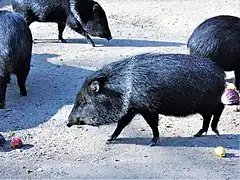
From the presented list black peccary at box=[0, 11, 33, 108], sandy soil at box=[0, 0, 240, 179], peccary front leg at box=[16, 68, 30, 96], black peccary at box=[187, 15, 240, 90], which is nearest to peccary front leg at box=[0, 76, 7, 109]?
black peccary at box=[0, 11, 33, 108]

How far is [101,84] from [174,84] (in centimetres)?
66

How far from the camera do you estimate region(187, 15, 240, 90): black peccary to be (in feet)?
20.6

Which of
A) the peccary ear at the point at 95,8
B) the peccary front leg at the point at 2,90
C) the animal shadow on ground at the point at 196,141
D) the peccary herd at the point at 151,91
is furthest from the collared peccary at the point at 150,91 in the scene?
the peccary ear at the point at 95,8

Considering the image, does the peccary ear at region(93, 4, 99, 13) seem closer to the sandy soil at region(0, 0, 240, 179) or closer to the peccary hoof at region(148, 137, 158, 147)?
the sandy soil at region(0, 0, 240, 179)

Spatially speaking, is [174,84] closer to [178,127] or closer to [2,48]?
[178,127]

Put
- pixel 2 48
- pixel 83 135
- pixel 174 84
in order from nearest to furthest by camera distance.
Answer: pixel 174 84 → pixel 83 135 → pixel 2 48

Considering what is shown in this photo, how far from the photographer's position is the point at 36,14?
8.71m

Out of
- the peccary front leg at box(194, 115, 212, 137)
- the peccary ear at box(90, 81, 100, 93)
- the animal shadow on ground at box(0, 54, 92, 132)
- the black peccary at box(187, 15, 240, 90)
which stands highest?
the black peccary at box(187, 15, 240, 90)

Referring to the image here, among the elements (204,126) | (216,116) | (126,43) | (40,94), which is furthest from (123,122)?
(126,43)

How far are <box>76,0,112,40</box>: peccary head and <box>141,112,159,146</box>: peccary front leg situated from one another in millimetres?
3881

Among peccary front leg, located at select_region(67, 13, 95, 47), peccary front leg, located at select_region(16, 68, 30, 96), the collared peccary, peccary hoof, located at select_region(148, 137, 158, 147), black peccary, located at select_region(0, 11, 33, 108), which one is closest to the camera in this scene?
the collared peccary

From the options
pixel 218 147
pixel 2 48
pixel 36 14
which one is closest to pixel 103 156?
pixel 218 147

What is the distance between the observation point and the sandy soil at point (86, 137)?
472 centimetres

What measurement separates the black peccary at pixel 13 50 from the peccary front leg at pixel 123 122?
1607 millimetres
